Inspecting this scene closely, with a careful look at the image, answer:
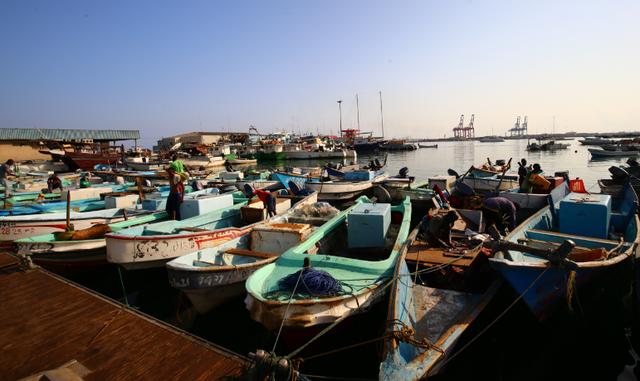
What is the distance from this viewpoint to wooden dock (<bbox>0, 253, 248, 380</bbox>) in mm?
4320

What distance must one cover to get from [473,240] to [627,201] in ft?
22.6

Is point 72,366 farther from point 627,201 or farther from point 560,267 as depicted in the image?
point 627,201

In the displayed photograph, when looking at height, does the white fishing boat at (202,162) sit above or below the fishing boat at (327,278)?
above

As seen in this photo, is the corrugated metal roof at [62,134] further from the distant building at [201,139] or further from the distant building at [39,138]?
the distant building at [201,139]

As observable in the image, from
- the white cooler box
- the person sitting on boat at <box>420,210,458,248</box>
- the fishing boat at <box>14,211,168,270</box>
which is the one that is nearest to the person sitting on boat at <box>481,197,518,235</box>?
the person sitting on boat at <box>420,210,458,248</box>

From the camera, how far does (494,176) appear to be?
1767 cm

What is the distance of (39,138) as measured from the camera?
4388 centimetres

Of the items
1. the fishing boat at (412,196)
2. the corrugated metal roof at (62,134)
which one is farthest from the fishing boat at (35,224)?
the corrugated metal roof at (62,134)

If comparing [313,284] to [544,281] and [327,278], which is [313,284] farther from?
[544,281]

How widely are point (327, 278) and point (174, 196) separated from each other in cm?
749

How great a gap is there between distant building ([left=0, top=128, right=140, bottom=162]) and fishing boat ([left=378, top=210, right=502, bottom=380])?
4552cm

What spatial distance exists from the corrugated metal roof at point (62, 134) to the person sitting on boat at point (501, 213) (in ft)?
163

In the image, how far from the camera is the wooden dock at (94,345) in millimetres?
4320

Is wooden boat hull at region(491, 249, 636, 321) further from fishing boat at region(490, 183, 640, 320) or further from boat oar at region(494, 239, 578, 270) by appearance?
boat oar at region(494, 239, 578, 270)
